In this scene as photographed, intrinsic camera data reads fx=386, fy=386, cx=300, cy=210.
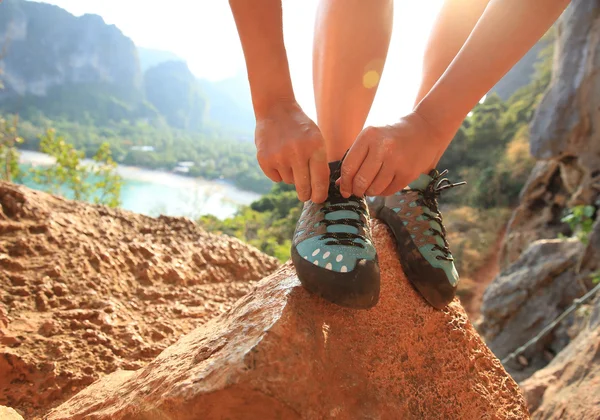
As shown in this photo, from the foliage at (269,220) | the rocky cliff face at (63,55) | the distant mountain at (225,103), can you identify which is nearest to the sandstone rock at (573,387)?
the foliage at (269,220)

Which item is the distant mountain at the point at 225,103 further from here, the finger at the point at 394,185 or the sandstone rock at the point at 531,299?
the finger at the point at 394,185

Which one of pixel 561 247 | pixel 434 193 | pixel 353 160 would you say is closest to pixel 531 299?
pixel 561 247

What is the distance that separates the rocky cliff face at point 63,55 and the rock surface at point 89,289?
787 centimetres

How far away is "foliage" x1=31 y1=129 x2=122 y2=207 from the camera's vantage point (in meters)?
4.67

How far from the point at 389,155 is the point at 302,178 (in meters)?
0.18

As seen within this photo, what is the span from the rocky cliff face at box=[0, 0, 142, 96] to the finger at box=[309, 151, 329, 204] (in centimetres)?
880

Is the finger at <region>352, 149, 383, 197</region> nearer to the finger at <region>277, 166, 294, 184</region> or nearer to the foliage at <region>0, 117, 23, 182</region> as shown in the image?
the finger at <region>277, 166, 294, 184</region>

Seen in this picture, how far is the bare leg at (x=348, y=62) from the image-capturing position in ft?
3.28

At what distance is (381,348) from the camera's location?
2.58 feet

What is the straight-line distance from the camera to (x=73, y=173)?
4.75 metres

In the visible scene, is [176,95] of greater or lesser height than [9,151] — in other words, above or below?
above

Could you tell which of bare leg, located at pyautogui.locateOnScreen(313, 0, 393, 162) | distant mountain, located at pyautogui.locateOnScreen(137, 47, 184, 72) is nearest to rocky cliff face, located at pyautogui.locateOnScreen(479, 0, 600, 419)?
bare leg, located at pyautogui.locateOnScreen(313, 0, 393, 162)

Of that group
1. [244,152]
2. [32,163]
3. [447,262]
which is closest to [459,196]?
[244,152]

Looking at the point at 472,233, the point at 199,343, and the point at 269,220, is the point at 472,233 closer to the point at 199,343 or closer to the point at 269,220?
the point at 269,220
